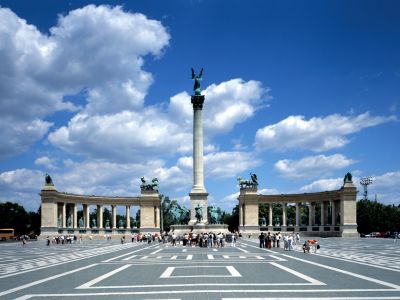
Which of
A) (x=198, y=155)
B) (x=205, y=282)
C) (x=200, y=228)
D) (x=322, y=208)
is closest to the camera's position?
(x=205, y=282)

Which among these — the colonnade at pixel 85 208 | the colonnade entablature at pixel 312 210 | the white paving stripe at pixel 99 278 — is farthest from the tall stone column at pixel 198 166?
the white paving stripe at pixel 99 278

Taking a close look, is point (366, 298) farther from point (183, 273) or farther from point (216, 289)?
point (183, 273)

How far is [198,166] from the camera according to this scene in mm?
93438

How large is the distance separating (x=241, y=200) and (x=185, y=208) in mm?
21880

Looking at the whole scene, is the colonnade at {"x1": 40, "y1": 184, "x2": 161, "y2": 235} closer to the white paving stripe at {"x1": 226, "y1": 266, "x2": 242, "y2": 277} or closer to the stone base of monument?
the stone base of monument

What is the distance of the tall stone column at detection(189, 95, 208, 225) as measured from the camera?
302 ft

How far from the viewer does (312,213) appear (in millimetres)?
114125

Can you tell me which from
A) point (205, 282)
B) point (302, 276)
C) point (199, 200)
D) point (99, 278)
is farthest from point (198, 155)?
point (205, 282)

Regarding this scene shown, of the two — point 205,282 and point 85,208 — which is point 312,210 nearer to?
point 85,208

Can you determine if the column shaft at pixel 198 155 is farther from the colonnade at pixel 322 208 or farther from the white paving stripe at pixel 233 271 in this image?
the white paving stripe at pixel 233 271

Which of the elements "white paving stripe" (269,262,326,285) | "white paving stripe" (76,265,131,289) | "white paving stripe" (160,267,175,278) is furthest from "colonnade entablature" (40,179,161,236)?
"white paving stripe" (269,262,326,285)

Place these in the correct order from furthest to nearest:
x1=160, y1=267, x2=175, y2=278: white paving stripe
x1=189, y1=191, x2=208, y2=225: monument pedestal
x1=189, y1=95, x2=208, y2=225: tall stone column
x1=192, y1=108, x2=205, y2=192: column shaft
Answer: x1=192, y1=108, x2=205, y2=192: column shaft → x1=189, y1=95, x2=208, y2=225: tall stone column → x1=189, y1=191, x2=208, y2=225: monument pedestal → x1=160, y1=267, x2=175, y2=278: white paving stripe

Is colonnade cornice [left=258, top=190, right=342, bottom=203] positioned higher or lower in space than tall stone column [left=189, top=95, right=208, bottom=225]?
lower

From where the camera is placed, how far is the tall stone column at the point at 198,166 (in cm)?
9212
